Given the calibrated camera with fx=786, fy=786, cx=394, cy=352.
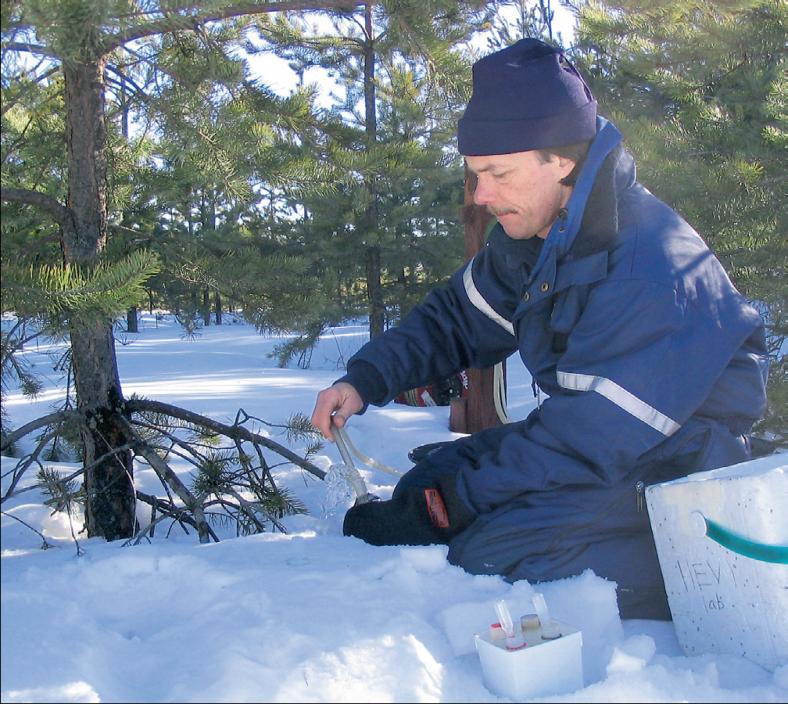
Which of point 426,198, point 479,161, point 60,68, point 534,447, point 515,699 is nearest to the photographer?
point 515,699

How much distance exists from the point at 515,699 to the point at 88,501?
1.91 m

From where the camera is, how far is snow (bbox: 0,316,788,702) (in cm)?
132

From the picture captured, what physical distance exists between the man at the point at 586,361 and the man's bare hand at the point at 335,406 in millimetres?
288

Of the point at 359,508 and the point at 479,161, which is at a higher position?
the point at 479,161

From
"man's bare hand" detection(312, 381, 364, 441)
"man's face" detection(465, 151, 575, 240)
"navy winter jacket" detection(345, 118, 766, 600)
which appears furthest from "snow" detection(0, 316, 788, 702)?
"man's face" detection(465, 151, 575, 240)

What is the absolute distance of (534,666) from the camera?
4.67ft

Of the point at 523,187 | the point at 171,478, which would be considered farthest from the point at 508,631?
the point at 171,478

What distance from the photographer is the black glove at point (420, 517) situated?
2.15 m

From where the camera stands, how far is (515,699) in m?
1.41

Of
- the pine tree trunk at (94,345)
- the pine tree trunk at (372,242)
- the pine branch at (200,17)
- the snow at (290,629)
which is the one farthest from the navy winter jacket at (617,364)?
the pine tree trunk at (372,242)

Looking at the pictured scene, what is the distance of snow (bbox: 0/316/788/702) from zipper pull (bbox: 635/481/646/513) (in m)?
0.24

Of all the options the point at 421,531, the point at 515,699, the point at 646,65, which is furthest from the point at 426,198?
the point at 515,699

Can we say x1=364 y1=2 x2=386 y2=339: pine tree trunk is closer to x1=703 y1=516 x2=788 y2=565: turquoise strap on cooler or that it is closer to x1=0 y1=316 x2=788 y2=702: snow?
x1=0 y1=316 x2=788 y2=702: snow

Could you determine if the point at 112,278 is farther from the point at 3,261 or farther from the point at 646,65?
the point at 646,65
